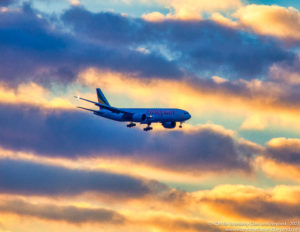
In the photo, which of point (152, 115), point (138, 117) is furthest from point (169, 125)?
point (138, 117)

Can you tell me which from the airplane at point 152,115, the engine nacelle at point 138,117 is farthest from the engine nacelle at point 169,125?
the engine nacelle at point 138,117

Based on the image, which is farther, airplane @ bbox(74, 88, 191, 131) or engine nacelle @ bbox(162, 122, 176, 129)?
engine nacelle @ bbox(162, 122, 176, 129)

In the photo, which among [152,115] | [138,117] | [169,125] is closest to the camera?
[138,117]

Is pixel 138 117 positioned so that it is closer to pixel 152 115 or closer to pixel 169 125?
pixel 152 115

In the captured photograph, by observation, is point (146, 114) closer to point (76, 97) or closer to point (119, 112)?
point (119, 112)

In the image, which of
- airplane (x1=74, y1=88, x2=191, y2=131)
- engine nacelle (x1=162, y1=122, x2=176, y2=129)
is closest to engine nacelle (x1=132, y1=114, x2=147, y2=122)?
airplane (x1=74, y1=88, x2=191, y2=131)

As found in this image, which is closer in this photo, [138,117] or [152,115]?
[138,117]

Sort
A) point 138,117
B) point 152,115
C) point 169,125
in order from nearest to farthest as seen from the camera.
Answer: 1. point 138,117
2. point 152,115
3. point 169,125

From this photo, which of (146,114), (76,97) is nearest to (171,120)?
(146,114)

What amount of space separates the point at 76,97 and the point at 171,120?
4130cm

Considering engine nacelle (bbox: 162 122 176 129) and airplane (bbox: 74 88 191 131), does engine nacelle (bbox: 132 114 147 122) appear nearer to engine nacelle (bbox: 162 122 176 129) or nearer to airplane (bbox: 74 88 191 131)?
airplane (bbox: 74 88 191 131)

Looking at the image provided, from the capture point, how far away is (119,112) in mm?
190625

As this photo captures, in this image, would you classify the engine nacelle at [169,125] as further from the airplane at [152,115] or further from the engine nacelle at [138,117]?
the engine nacelle at [138,117]

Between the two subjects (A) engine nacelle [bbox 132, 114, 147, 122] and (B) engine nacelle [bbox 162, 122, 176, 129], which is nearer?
(A) engine nacelle [bbox 132, 114, 147, 122]
